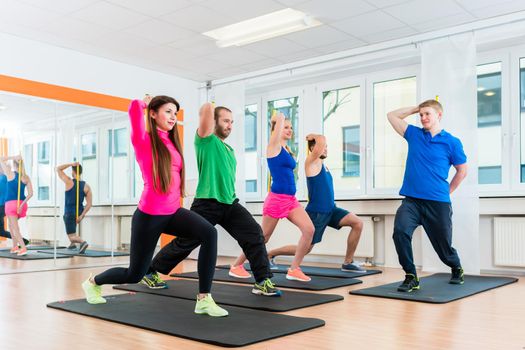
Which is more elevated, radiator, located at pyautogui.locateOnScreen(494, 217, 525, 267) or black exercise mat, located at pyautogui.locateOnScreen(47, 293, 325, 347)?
radiator, located at pyautogui.locateOnScreen(494, 217, 525, 267)

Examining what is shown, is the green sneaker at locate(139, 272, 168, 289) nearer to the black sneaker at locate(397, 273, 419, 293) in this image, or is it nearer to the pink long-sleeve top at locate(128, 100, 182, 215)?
the pink long-sleeve top at locate(128, 100, 182, 215)

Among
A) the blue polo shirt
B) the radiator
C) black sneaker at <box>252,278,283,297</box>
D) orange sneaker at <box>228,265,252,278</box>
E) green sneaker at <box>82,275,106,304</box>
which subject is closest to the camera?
green sneaker at <box>82,275,106,304</box>

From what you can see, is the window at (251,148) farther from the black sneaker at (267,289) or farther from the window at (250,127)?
the black sneaker at (267,289)

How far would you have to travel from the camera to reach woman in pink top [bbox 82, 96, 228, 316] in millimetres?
2682

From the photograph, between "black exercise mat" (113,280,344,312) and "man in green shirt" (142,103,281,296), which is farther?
"man in green shirt" (142,103,281,296)

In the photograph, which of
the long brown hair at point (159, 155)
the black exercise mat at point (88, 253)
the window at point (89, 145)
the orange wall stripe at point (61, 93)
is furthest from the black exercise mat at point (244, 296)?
the window at point (89, 145)

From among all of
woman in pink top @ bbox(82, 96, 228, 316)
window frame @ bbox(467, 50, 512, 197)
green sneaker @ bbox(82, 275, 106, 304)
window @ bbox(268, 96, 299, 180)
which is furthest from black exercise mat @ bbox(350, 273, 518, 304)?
window @ bbox(268, 96, 299, 180)

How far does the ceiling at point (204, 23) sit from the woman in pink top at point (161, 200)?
2257 millimetres

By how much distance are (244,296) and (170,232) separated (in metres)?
0.95

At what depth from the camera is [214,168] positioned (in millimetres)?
3389

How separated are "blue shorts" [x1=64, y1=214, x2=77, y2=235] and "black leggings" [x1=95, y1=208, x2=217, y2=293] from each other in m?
3.50

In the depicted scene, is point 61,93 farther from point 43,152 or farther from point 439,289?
point 439,289

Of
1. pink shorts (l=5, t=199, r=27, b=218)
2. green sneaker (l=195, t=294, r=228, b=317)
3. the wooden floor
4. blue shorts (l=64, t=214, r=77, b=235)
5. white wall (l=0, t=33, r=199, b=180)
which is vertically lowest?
the wooden floor

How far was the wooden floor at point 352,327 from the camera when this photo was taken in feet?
7.60
